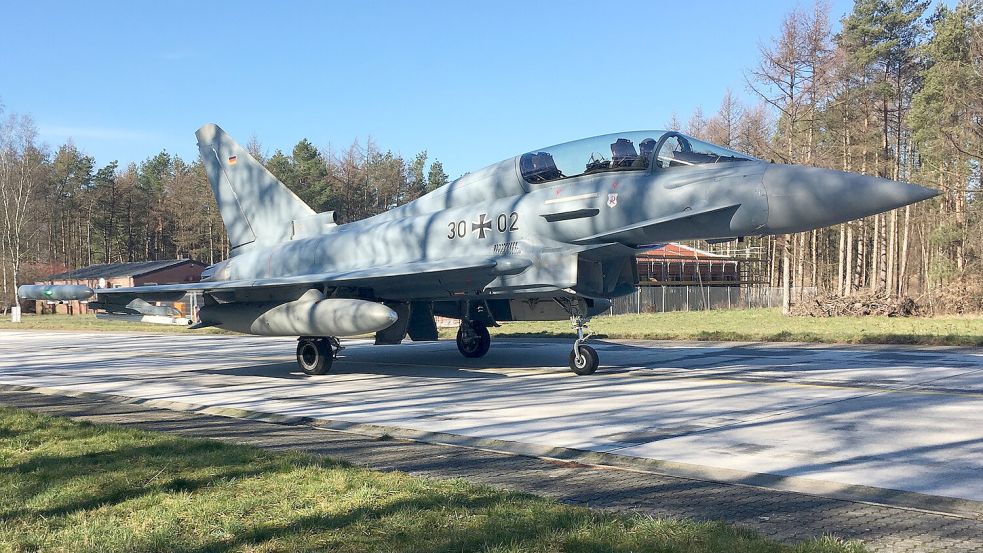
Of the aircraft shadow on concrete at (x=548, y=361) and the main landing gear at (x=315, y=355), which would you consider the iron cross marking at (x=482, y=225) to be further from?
the main landing gear at (x=315, y=355)

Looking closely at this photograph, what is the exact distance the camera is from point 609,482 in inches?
222

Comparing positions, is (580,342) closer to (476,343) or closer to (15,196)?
(476,343)

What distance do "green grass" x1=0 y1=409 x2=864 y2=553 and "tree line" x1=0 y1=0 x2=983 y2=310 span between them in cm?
2319

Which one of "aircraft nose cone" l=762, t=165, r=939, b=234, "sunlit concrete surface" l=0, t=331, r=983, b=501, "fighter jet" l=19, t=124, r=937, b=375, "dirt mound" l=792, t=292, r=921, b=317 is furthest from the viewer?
"dirt mound" l=792, t=292, r=921, b=317

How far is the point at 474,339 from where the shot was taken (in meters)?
16.8

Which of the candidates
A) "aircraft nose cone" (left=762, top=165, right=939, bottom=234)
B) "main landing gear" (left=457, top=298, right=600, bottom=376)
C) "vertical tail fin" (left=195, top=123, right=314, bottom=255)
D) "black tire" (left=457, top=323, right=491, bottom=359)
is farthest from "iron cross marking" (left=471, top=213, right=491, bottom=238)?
"vertical tail fin" (left=195, top=123, right=314, bottom=255)

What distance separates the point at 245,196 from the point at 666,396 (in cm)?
1145

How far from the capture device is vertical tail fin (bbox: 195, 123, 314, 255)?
57.0 ft

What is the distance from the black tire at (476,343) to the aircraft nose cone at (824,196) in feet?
24.1

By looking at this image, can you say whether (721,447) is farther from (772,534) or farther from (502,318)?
(502,318)

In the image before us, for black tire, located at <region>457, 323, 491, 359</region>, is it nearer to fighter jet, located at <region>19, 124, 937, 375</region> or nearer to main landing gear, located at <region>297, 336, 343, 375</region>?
fighter jet, located at <region>19, 124, 937, 375</region>

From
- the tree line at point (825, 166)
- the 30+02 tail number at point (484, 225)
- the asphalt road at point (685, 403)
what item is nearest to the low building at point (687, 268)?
the tree line at point (825, 166)

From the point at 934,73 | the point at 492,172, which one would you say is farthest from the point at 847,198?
the point at 934,73

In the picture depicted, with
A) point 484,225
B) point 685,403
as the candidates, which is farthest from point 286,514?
point 484,225
